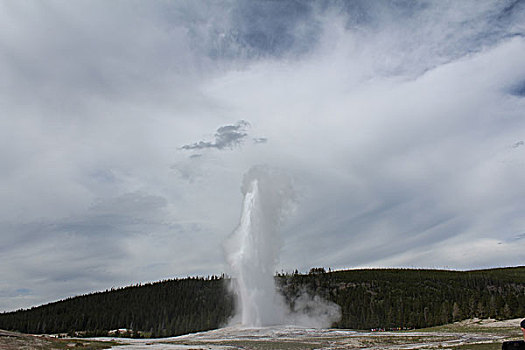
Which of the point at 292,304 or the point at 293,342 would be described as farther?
the point at 292,304

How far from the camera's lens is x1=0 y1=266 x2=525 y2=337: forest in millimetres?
102250

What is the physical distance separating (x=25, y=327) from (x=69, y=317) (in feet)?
47.1

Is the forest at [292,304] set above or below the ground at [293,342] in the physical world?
above

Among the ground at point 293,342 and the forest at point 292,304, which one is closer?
the ground at point 293,342

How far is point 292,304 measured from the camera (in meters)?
115

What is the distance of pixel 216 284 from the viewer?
16900 cm

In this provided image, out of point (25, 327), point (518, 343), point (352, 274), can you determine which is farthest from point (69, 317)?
point (518, 343)

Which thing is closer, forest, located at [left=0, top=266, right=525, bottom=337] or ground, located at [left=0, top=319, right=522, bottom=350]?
ground, located at [left=0, top=319, right=522, bottom=350]

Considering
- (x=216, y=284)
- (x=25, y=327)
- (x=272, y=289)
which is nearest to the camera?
(x=272, y=289)

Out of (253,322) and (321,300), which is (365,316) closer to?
(321,300)

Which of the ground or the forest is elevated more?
the forest

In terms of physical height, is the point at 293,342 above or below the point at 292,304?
below

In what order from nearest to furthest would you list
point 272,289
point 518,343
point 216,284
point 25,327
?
1. point 518,343
2. point 272,289
3. point 25,327
4. point 216,284

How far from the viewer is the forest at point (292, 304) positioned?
4026 inches
